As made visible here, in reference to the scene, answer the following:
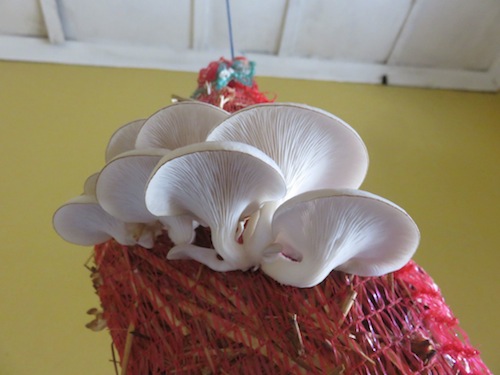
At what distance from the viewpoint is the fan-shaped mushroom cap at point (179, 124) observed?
529 mm

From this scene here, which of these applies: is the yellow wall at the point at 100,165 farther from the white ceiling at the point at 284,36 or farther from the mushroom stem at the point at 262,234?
the mushroom stem at the point at 262,234

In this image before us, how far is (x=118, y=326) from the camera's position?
Answer: 533 millimetres

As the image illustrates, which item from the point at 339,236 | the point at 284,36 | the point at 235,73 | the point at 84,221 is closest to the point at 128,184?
the point at 84,221

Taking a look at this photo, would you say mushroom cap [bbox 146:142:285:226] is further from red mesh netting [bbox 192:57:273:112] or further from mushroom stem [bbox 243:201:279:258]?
red mesh netting [bbox 192:57:273:112]

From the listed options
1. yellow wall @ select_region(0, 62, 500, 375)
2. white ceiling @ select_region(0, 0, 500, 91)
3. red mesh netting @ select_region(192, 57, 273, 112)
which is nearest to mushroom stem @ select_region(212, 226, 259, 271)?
red mesh netting @ select_region(192, 57, 273, 112)

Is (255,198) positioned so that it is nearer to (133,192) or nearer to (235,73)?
(133,192)

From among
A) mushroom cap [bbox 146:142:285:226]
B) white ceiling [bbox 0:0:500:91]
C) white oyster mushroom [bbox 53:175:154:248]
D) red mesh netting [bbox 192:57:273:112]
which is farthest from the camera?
white ceiling [bbox 0:0:500:91]

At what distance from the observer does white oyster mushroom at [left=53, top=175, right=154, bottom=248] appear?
1.72ft

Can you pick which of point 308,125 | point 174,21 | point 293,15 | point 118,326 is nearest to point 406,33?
point 293,15

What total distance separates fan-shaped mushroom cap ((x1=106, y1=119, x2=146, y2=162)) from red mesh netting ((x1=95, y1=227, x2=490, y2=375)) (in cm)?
15

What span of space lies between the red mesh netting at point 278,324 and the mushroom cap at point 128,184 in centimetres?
5

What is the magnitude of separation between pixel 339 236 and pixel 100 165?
114 centimetres

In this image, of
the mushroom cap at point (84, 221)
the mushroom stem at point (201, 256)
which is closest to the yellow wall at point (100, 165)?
the mushroom cap at point (84, 221)

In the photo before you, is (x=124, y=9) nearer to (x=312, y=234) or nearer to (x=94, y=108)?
(x=94, y=108)
